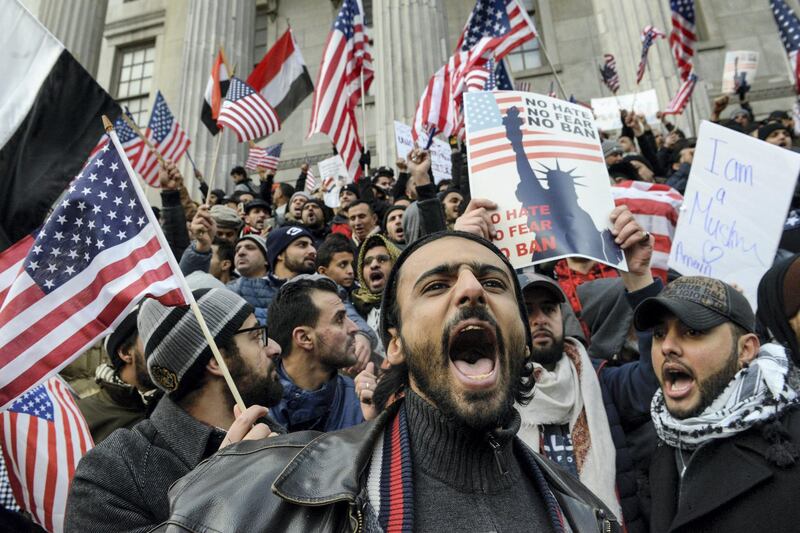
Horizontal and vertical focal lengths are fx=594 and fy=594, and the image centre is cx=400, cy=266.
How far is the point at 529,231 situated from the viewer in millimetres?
2648

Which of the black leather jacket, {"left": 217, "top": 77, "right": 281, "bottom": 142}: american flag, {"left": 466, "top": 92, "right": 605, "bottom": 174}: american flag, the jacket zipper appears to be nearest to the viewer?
the black leather jacket

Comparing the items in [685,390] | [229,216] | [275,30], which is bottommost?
[685,390]

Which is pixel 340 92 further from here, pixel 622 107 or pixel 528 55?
pixel 528 55

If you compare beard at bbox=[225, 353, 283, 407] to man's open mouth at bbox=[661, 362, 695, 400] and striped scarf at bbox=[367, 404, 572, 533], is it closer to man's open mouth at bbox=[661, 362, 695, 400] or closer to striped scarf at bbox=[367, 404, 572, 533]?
striped scarf at bbox=[367, 404, 572, 533]

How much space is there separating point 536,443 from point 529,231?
36.6 inches

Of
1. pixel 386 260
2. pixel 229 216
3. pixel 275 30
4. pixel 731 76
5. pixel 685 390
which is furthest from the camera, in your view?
pixel 275 30

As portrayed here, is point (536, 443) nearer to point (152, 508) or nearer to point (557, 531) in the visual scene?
point (557, 531)

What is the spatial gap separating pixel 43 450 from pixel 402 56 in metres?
10.9

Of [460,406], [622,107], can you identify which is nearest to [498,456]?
[460,406]

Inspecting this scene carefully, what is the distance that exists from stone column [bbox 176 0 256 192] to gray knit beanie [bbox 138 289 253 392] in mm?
10952

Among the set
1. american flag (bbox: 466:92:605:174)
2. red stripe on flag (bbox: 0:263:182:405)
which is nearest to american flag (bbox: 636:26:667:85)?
american flag (bbox: 466:92:605:174)

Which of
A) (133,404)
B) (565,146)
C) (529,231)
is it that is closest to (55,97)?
(133,404)

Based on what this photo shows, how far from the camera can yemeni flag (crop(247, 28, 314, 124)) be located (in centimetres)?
976

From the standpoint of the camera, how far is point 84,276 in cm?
241
